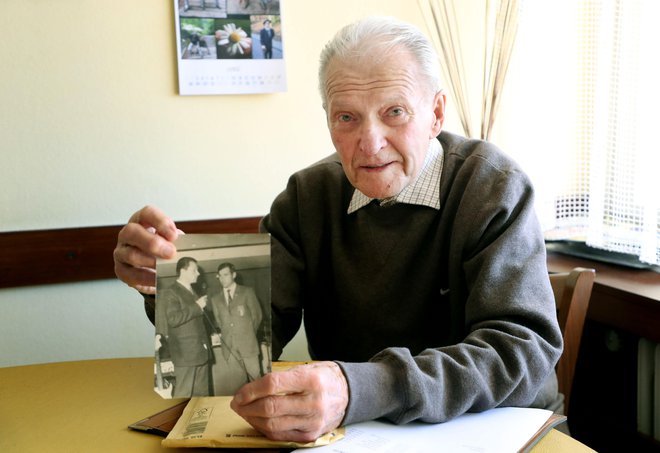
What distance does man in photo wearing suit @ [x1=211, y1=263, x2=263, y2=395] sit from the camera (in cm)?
112

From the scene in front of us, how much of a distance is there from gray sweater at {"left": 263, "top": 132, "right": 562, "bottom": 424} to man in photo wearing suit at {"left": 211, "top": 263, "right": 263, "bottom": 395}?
16 centimetres

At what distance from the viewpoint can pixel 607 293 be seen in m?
2.19

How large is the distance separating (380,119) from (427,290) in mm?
392

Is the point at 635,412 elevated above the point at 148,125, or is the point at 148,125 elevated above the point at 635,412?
the point at 148,125

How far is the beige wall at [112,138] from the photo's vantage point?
225 cm

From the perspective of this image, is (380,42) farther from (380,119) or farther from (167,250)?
(167,250)

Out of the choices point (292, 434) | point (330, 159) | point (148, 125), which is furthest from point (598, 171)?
point (292, 434)

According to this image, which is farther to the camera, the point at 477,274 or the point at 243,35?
the point at 243,35

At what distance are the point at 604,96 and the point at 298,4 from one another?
3.40ft

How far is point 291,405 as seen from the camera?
1.11 metres

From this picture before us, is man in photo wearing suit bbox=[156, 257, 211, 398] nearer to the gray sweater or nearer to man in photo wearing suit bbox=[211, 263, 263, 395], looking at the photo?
man in photo wearing suit bbox=[211, 263, 263, 395]

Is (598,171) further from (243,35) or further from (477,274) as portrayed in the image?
(243,35)

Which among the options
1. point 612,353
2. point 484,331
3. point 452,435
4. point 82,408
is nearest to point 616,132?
point 612,353

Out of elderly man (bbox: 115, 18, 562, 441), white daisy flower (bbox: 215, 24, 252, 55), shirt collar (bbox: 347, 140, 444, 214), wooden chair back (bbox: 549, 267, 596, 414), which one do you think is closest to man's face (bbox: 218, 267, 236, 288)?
elderly man (bbox: 115, 18, 562, 441)
